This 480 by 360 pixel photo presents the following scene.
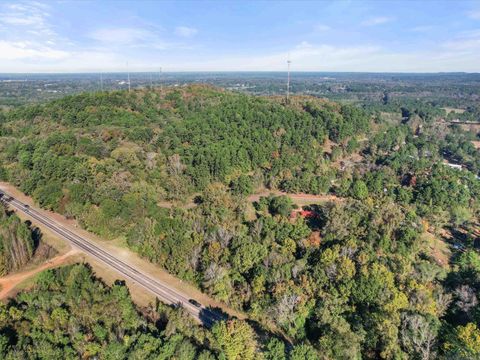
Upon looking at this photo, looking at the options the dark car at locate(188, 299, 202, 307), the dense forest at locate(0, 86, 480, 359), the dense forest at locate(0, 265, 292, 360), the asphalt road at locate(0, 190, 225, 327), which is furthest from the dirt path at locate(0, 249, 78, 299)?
the dark car at locate(188, 299, 202, 307)

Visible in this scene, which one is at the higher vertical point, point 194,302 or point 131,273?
point 131,273

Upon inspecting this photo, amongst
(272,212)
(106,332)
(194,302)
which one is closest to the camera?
(106,332)

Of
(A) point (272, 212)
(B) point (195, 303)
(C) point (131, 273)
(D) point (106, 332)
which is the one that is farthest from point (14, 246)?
(A) point (272, 212)

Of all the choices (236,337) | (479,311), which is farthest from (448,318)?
(236,337)

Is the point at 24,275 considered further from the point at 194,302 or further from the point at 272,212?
the point at 272,212

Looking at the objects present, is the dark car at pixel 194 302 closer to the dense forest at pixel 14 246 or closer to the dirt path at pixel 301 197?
the dense forest at pixel 14 246

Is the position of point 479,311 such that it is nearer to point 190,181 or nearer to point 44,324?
point 44,324
